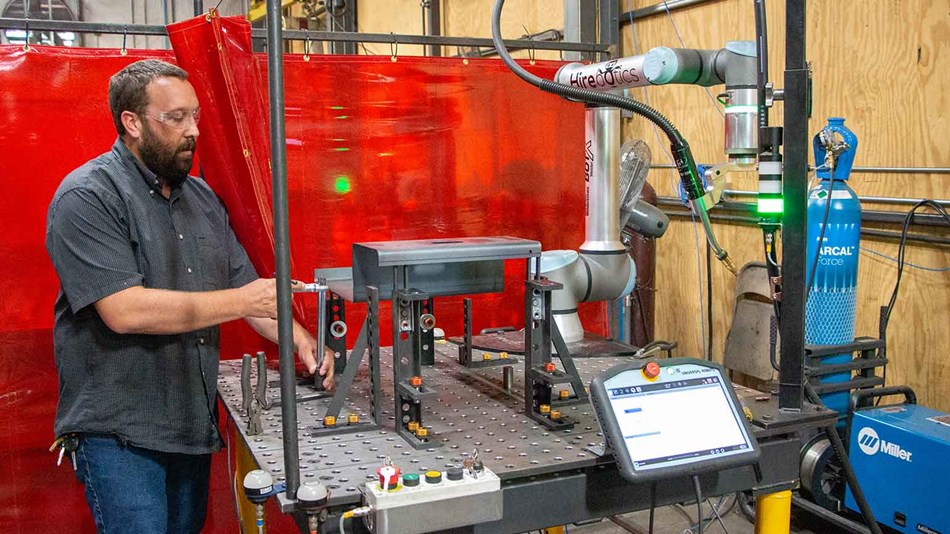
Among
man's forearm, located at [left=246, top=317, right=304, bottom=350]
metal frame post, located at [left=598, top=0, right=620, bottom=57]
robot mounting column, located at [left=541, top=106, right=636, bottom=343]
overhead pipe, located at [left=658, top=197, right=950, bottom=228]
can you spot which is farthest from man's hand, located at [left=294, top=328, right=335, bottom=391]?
metal frame post, located at [left=598, top=0, right=620, bottom=57]

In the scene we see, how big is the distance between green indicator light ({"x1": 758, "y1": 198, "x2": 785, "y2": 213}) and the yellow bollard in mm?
495

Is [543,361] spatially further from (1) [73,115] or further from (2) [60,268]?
(1) [73,115]

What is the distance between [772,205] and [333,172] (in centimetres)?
149

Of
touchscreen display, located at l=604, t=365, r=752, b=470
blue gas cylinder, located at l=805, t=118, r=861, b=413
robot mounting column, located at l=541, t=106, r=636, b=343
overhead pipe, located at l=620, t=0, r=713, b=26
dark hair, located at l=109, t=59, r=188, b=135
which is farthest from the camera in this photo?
overhead pipe, located at l=620, t=0, r=713, b=26

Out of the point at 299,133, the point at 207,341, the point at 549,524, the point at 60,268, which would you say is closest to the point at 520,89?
the point at 299,133

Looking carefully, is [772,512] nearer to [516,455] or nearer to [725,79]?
[516,455]

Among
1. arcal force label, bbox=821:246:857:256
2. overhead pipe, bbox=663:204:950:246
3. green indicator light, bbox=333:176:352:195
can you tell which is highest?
green indicator light, bbox=333:176:352:195

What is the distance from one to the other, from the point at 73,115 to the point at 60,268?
2.80ft

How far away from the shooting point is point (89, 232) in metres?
1.62

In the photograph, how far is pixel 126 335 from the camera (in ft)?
5.57

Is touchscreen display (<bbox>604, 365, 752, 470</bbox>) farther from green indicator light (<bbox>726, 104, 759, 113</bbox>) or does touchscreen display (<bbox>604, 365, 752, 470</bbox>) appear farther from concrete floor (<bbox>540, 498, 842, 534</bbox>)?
concrete floor (<bbox>540, 498, 842, 534</bbox>)

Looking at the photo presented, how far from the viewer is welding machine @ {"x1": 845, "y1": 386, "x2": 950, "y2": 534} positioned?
218cm

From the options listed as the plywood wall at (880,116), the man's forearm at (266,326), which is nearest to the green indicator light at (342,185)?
the man's forearm at (266,326)

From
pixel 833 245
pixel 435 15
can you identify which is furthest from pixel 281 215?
pixel 435 15
